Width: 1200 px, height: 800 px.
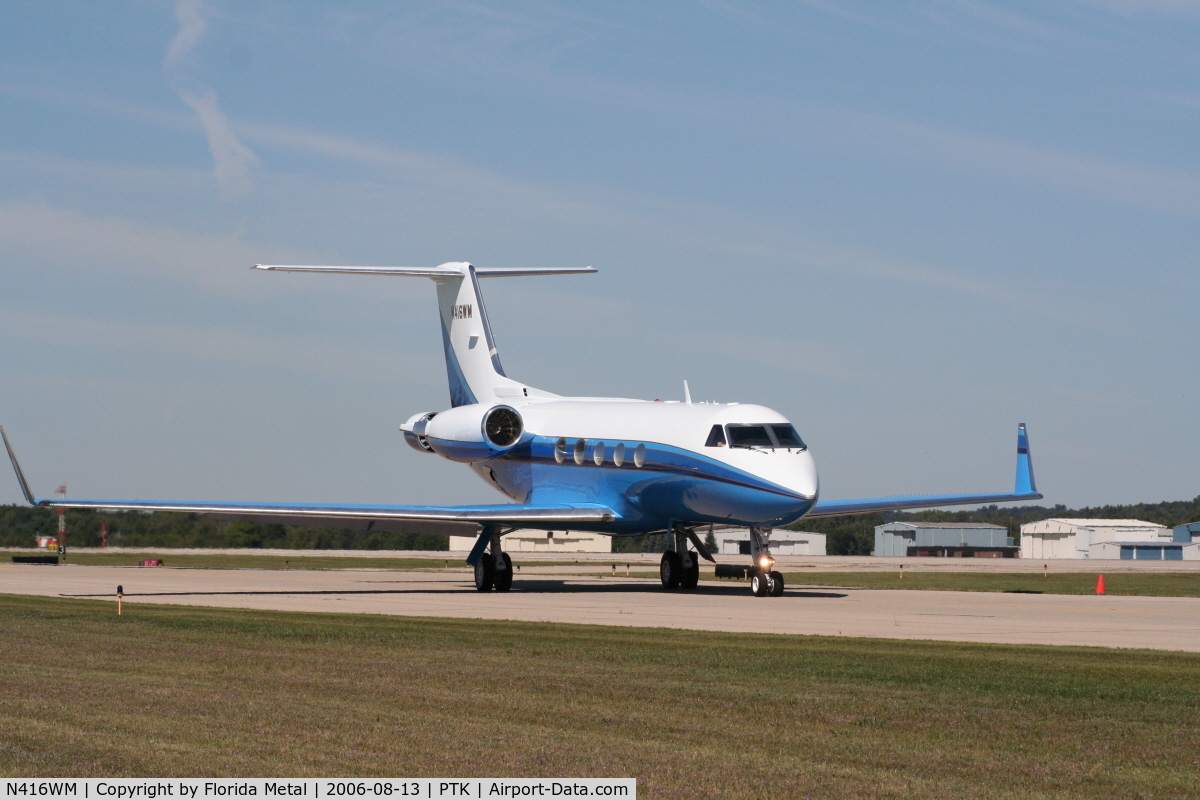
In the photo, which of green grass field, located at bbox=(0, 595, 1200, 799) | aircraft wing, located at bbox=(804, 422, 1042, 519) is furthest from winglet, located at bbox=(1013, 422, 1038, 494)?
green grass field, located at bbox=(0, 595, 1200, 799)

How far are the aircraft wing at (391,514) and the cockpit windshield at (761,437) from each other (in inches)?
176

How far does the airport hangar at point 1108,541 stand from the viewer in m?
101

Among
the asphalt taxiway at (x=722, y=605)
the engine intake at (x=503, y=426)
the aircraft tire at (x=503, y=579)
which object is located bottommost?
the asphalt taxiway at (x=722, y=605)

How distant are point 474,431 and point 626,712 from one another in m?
24.8

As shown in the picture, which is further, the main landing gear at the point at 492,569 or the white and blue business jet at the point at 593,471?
the main landing gear at the point at 492,569

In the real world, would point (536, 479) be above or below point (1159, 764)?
above

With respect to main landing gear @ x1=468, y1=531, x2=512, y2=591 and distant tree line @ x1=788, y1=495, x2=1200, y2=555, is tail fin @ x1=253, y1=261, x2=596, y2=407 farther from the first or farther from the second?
distant tree line @ x1=788, y1=495, x2=1200, y2=555

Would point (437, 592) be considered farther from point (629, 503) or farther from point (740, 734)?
point (740, 734)

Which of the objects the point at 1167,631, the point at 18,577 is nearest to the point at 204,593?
the point at 18,577

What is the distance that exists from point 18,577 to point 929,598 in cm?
2505

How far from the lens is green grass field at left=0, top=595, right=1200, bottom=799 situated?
8656 mm

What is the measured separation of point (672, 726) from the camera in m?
10.4

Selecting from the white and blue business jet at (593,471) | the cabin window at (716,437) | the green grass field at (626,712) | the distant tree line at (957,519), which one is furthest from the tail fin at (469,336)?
the distant tree line at (957,519)

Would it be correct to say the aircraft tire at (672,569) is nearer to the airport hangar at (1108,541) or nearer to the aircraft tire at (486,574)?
the aircraft tire at (486,574)
